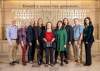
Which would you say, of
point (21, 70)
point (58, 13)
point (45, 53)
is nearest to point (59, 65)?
point (45, 53)

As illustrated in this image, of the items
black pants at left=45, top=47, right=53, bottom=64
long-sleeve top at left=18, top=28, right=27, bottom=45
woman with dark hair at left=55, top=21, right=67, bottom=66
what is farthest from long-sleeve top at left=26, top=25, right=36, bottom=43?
woman with dark hair at left=55, top=21, right=67, bottom=66

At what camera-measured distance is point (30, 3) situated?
18281mm

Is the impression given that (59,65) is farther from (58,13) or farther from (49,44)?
(58,13)

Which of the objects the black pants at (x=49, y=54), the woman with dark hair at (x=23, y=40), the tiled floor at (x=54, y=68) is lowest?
the tiled floor at (x=54, y=68)

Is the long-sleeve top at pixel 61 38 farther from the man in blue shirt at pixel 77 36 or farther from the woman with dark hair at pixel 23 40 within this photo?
the woman with dark hair at pixel 23 40

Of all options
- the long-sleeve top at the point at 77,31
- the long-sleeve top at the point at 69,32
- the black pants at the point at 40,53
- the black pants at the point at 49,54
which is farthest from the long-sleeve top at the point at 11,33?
the long-sleeve top at the point at 77,31

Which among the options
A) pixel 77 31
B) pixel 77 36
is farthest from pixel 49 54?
pixel 77 31

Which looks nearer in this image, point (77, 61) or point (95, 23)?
point (77, 61)

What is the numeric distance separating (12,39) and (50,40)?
1.57 meters

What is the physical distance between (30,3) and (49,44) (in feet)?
16.8

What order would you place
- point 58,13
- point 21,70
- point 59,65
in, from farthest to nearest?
point 58,13, point 59,65, point 21,70

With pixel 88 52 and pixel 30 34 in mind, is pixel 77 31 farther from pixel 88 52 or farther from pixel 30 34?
pixel 30 34

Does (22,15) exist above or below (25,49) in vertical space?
above

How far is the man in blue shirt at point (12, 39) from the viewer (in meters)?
14.0
